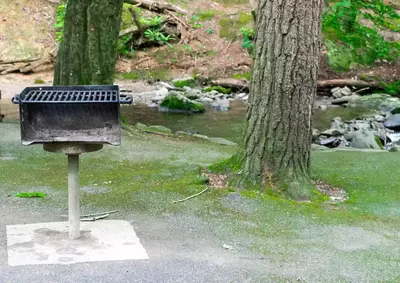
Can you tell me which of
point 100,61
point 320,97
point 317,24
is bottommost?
point 320,97

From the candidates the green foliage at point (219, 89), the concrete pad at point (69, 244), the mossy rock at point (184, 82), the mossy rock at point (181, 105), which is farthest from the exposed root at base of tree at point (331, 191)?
the mossy rock at point (184, 82)

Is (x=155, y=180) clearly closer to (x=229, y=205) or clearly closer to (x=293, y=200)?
(x=229, y=205)

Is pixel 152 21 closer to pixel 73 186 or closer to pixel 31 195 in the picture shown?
pixel 31 195

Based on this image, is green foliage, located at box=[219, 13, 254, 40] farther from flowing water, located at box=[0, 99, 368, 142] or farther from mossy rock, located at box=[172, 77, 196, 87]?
flowing water, located at box=[0, 99, 368, 142]

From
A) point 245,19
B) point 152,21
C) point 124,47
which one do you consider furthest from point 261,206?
point 245,19

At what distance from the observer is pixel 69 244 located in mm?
4223

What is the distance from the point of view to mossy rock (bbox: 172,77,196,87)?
18.6m

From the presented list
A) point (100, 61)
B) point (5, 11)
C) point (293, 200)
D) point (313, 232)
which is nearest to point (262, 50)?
point (293, 200)

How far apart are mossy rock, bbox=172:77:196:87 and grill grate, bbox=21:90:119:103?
14261 mm

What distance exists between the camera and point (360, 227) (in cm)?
488

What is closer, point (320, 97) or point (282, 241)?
point (282, 241)

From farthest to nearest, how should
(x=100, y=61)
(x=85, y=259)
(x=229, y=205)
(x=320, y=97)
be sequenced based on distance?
(x=320, y=97) → (x=100, y=61) → (x=229, y=205) → (x=85, y=259)

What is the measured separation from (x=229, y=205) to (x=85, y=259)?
1700 mm

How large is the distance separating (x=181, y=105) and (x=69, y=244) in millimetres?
11330
